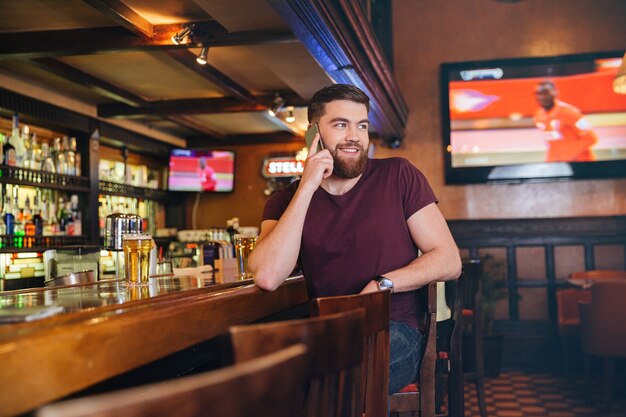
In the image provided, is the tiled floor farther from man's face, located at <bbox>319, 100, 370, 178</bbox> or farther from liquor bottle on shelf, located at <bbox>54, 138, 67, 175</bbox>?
liquor bottle on shelf, located at <bbox>54, 138, 67, 175</bbox>

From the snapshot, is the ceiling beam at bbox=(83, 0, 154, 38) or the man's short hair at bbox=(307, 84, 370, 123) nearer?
the man's short hair at bbox=(307, 84, 370, 123)

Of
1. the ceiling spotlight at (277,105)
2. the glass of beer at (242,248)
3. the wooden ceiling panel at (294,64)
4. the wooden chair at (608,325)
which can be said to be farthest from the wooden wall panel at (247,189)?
the glass of beer at (242,248)

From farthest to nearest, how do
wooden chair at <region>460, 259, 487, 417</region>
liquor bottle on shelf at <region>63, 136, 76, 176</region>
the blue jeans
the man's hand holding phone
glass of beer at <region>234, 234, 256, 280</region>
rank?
1. liquor bottle on shelf at <region>63, 136, 76, 176</region>
2. wooden chair at <region>460, 259, 487, 417</region>
3. glass of beer at <region>234, 234, 256, 280</region>
4. the man's hand holding phone
5. the blue jeans

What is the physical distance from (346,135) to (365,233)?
356mm

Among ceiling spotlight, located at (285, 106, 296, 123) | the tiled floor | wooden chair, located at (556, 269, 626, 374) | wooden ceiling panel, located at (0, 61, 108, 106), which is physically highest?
wooden ceiling panel, located at (0, 61, 108, 106)

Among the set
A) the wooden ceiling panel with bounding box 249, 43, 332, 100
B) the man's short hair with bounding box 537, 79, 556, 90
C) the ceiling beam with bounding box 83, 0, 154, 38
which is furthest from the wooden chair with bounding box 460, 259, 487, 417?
the man's short hair with bounding box 537, 79, 556, 90

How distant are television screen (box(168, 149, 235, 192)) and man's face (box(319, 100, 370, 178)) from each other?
6.77 m

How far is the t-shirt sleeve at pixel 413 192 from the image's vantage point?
2.47 meters

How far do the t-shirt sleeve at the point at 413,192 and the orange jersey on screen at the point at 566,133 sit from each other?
505 centimetres

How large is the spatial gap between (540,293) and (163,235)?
454cm

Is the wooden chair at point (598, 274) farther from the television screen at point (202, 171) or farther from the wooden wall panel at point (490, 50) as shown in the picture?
the television screen at point (202, 171)

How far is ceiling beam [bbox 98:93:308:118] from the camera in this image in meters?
7.10

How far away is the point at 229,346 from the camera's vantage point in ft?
3.46

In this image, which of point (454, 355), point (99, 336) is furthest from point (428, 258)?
point (454, 355)
